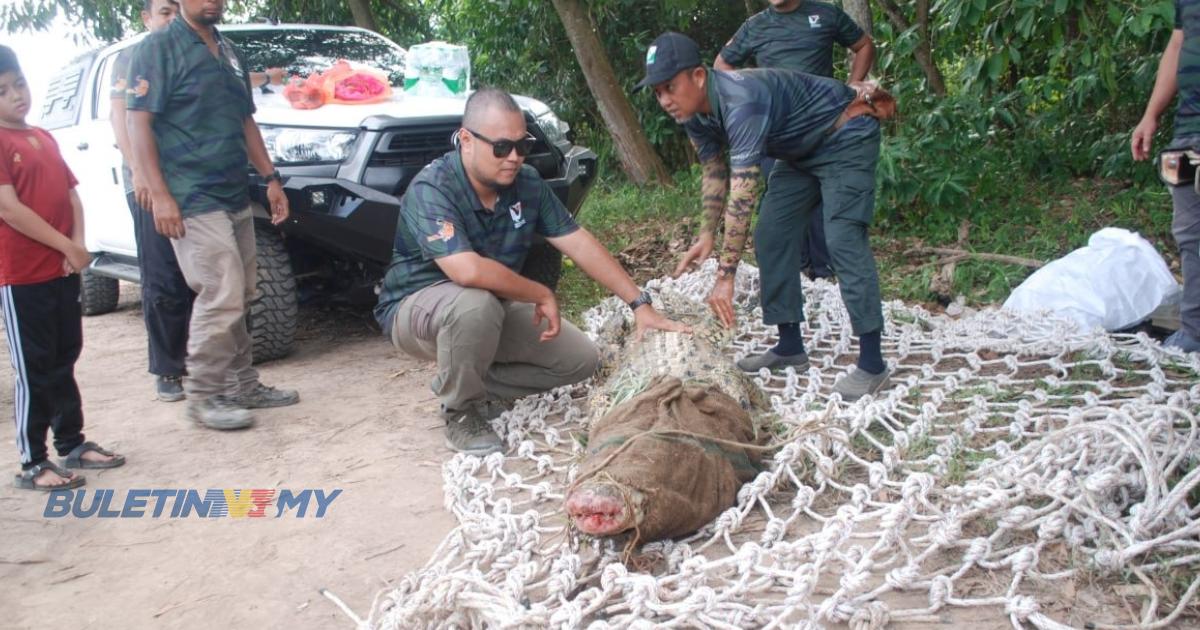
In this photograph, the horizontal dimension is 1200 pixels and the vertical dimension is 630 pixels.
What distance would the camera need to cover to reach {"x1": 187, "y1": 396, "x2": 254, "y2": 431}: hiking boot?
3.64m

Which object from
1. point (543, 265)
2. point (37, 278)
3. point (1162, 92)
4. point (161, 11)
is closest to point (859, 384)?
point (1162, 92)

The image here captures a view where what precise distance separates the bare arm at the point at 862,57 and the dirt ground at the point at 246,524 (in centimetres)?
284

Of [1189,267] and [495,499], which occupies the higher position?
[1189,267]

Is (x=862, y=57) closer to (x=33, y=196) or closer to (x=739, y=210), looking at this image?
(x=739, y=210)

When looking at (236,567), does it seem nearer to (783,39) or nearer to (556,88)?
(783,39)

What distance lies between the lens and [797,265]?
378 centimetres

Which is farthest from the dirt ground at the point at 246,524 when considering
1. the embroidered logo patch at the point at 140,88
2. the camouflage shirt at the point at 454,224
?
the embroidered logo patch at the point at 140,88

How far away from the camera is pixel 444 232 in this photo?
3.11 meters

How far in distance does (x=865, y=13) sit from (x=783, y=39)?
135 centimetres

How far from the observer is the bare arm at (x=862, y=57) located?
4.76 metres

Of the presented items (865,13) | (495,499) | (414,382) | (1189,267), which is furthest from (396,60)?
(1189,267)

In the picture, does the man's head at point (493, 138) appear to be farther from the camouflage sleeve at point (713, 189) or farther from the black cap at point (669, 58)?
the camouflage sleeve at point (713, 189)

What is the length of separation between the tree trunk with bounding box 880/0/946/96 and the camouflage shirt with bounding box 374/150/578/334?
147 inches

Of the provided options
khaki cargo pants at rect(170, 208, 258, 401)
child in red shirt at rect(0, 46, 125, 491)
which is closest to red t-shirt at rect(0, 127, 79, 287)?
child in red shirt at rect(0, 46, 125, 491)
